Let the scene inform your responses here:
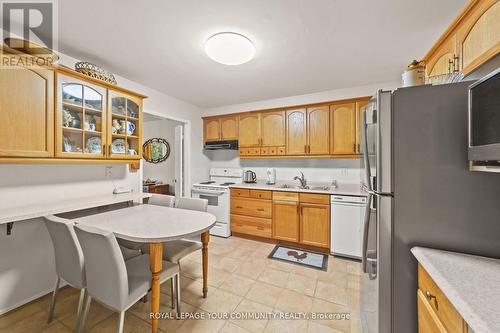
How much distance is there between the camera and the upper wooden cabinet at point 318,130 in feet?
10.00

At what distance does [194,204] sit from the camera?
2156mm

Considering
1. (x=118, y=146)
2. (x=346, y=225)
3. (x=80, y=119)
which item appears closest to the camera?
(x=80, y=119)

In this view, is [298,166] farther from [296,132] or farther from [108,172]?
[108,172]

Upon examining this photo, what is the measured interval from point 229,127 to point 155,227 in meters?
2.64

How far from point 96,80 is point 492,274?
10.2 ft

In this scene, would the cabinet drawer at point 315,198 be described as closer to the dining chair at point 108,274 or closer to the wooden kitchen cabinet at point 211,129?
the wooden kitchen cabinet at point 211,129

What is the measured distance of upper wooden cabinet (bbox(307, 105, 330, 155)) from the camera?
3047mm

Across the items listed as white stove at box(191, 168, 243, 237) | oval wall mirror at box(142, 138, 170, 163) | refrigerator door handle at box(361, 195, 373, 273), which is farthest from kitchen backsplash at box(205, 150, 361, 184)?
refrigerator door handle at box(361, 195, 373, 273)

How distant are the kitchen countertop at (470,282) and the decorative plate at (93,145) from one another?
8.98 ft

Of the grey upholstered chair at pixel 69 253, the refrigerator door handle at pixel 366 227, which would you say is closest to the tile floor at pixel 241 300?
the grey upholstered chair at pixel 69 253

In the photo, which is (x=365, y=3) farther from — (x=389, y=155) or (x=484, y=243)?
(x=484, y=243)

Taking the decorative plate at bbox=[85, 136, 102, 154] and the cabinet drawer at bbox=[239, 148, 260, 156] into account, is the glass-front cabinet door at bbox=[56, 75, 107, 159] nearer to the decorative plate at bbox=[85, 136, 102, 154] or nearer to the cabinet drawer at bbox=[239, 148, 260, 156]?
the decorative plate at bbox=[85, 136, 102, 154]

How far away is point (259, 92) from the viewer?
→ 10.5 feet

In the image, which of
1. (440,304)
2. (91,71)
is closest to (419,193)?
(440,304)
